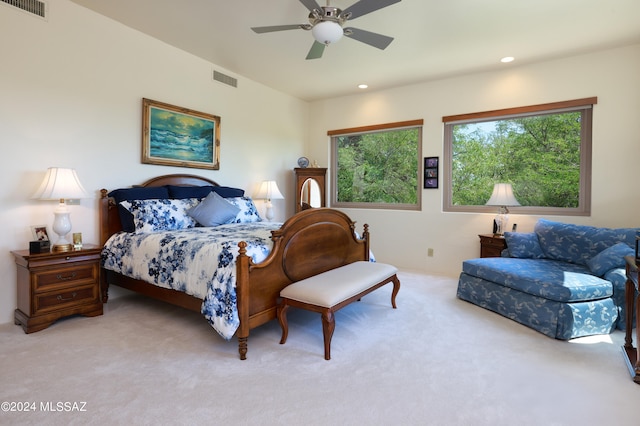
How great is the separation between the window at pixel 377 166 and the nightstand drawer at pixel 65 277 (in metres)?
3.78

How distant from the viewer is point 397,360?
2199 mm

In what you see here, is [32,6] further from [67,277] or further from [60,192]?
[67,277]

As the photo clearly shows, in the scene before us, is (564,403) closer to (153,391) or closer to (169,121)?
(153,391)

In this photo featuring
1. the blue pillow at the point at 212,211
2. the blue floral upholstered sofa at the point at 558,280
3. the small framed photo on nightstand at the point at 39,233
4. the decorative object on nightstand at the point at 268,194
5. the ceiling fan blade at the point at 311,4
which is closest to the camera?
the ceiling fan blade at the point at 311,4

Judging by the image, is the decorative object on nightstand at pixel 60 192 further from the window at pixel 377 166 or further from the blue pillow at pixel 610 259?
the blue pillow at pixel 610 259

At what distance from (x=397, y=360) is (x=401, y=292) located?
63.3 inches

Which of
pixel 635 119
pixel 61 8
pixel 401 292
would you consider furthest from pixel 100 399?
pixel 635 119

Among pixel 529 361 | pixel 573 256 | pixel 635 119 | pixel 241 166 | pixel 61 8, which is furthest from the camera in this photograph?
pixel 241 166

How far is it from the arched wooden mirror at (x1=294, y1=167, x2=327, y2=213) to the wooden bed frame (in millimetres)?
1948

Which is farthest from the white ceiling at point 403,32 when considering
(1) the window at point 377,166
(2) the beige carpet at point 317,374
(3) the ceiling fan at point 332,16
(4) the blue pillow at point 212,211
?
(2) the beige carpet at point 317,374

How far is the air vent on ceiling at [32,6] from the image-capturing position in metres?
2.72

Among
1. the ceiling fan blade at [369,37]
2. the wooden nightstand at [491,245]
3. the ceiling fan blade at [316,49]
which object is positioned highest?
the ceiling fan blade at [316,49]

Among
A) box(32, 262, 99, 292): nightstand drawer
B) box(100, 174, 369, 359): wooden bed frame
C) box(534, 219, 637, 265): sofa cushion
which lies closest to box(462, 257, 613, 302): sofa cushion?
box(534, 219, 637, 265): sofa cushion

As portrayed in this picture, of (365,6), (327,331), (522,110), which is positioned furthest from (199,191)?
(522,110)
